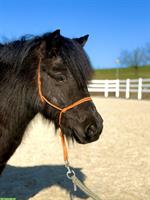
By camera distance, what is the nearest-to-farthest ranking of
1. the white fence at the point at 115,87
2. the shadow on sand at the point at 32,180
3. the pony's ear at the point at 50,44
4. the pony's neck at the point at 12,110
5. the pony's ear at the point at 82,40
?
the pony's ear at the point at 50,44
the pony's neck at the point at 12,110
the pony's ear at the point at 82,40
the shadow on sand at the point at 32,180
the white fence at the point at 115,87

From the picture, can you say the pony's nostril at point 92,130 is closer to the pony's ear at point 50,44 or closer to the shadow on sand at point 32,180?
the pony's ear at point 50,44

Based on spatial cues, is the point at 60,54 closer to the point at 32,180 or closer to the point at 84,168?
the point at 32,180

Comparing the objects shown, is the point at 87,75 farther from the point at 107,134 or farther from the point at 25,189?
the point at 107,134

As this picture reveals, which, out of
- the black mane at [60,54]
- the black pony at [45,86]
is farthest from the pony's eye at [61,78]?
the black mane at [60,54]

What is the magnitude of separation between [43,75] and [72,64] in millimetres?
307

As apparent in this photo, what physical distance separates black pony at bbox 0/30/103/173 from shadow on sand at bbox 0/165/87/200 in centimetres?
227

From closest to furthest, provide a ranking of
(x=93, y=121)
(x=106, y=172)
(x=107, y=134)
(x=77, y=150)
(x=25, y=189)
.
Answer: (x=93, y=121) → (x=25, y=189) → (x=106, y=172) → (x=77, y=150) → (x=107, y=134)

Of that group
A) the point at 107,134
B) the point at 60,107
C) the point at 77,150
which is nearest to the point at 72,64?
the point at 60,107

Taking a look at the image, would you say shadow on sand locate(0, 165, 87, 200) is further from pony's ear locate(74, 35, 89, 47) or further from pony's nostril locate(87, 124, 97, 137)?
pony's ear locate(74, 35, 89, 47)

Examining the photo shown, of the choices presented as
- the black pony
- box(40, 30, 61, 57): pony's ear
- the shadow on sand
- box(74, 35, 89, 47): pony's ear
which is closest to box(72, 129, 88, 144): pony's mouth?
the black pony

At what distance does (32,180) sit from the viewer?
268 inches

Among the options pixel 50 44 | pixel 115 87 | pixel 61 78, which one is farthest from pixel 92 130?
pixel 115 87

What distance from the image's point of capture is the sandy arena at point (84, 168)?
6.15 meters

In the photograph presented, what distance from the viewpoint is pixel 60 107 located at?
3725 mm
